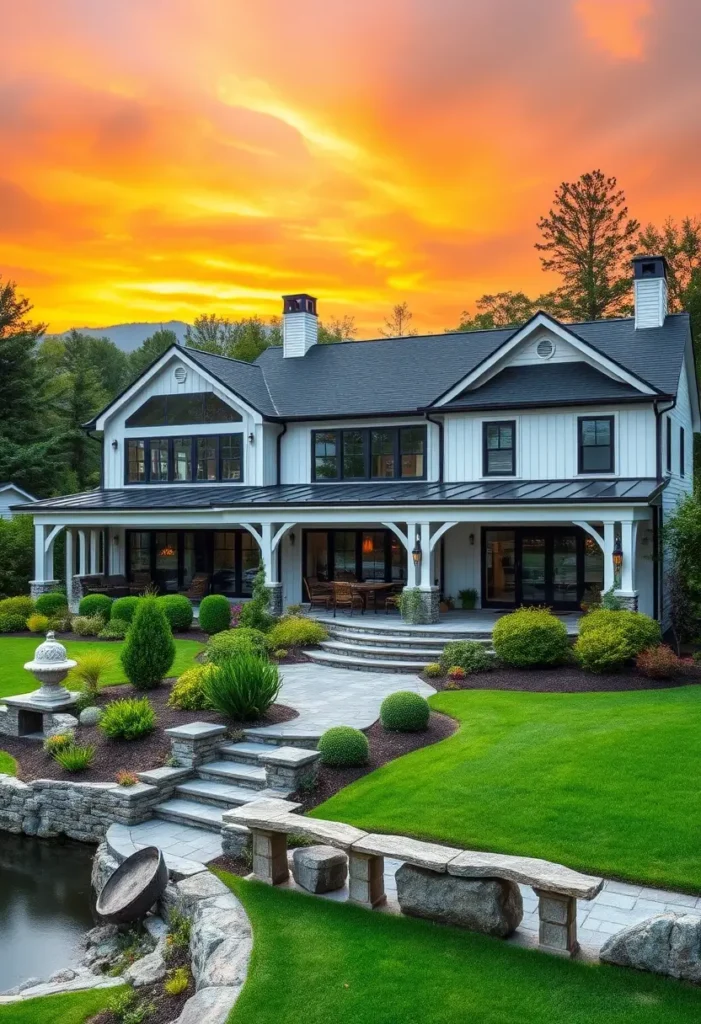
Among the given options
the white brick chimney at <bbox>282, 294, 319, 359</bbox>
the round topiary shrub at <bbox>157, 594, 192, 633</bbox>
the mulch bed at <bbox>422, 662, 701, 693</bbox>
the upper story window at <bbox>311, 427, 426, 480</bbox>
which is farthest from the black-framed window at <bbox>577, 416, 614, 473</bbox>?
the white brick chimney at <bbox>282, 294, 319, 359</bbox>

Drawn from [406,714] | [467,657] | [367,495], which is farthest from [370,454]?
[406,714]

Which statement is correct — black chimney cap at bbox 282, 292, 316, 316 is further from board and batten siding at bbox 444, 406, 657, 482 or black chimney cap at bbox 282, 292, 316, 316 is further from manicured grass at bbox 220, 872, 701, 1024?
manicured grass at bbox 220, 872, 701, 1024

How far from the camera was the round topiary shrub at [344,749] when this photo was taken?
34.1 ft

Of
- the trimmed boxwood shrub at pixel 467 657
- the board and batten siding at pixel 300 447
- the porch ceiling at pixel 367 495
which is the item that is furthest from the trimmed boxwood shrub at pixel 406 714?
the board and batten siding at pixel 300 447

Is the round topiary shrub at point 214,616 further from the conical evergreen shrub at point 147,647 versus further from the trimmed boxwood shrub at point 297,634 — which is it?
the conical evergreen shrub at point 147,647

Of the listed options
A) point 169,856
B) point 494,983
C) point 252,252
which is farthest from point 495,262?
A: point 494,983

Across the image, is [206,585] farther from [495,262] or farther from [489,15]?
[489,15]

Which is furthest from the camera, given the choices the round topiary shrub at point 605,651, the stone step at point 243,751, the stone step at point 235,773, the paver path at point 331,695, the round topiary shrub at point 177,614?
the round topiary shrub at point 177,614

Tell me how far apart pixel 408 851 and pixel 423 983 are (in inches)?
40.6

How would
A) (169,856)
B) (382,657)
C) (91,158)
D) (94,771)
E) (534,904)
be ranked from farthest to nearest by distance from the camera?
(382,657), (91,158), (94,771), (169,856), (534,904)

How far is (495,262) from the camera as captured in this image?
26938mm

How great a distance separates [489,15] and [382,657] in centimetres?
1263

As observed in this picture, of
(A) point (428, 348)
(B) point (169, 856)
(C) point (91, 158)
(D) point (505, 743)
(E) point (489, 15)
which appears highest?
(E) point (489, 15)

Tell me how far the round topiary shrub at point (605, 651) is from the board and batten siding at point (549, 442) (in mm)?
6340
